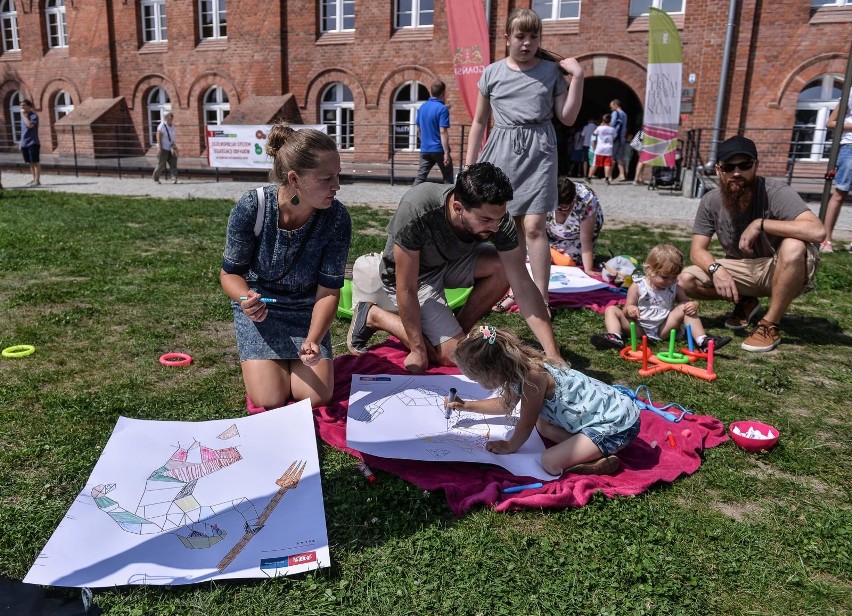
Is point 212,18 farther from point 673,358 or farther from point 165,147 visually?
point 673,358

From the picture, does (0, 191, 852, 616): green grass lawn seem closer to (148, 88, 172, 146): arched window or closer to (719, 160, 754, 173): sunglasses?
(719, 160, 754, 173): sunglasses

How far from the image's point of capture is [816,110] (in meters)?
16.0

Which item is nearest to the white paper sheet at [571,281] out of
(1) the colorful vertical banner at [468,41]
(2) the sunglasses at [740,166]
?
(2) the sunglasses at [740,166]

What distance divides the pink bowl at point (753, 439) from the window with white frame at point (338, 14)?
19110 mm

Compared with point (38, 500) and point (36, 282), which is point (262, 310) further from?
point (36, 282)

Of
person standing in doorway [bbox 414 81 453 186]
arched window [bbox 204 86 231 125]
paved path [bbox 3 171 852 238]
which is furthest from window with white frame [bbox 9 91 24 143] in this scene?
person standing in doorway [bbox 414 81 453 186]

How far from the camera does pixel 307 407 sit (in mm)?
3062

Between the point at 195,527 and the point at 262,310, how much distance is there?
1.07 m

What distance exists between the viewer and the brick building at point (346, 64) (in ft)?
51.8

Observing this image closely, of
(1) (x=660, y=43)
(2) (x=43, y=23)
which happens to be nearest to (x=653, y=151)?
(1) (x=660, y=43)

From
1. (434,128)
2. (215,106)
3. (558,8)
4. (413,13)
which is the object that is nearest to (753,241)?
(434,128)

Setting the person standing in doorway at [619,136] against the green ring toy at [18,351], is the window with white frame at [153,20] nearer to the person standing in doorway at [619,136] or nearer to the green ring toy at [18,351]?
the person standing in doorway at [619,136]

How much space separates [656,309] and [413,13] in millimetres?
16748

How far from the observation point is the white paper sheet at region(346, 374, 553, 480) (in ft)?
9.09
